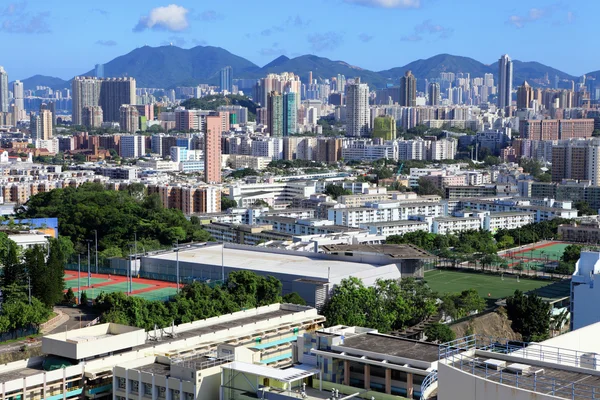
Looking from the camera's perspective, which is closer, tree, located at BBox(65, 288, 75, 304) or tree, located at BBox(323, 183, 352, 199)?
tree, located at BBox(65, 288, 75, 304)

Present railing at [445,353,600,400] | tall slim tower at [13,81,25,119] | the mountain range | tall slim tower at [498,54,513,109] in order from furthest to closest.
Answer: the mountain range
tall slim tower at [498,54,513,109]
tall slim tower at [13,81,25,119]
railing at [445,353,600,400]

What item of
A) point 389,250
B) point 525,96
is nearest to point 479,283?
point 389,250

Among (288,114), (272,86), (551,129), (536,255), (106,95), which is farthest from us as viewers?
(272,86)

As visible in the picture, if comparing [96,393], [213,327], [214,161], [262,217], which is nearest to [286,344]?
[213,327]

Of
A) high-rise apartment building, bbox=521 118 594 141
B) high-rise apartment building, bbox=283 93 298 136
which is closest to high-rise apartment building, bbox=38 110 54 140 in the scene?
high-rise apartment building, bbox=283 93 298 136

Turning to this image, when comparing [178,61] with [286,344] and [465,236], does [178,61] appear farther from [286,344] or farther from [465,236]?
[286,344]

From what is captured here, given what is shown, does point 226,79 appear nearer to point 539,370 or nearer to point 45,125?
Result: point 45,125

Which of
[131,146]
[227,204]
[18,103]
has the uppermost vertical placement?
[18,103]

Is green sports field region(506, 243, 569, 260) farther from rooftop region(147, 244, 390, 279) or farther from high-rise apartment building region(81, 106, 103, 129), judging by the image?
high-rise apartment building region(81, 106, 103, 129)
